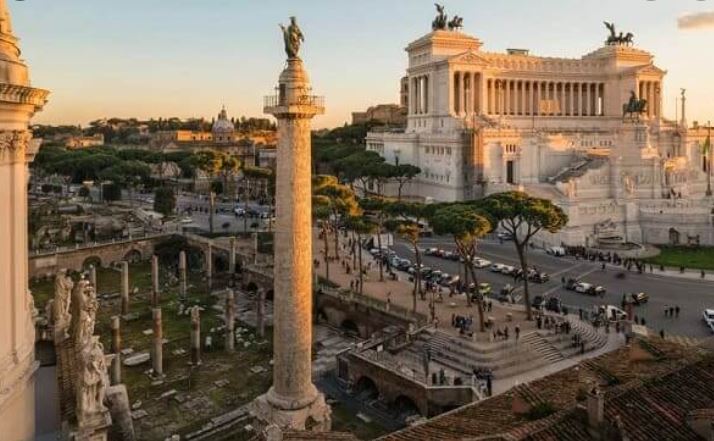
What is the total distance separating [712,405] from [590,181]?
5221 centimetres

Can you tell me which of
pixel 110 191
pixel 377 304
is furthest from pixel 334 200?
pixel 110 191

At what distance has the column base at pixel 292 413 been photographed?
2266 cm

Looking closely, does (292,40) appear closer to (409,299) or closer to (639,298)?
(409,299)

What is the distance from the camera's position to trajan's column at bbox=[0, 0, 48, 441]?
47.6 ft

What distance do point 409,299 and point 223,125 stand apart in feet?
346

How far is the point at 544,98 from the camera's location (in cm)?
9550

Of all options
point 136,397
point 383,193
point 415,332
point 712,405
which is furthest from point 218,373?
point 383,193

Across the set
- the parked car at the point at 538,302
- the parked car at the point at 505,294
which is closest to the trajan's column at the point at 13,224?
the parked car at the point at 538,302

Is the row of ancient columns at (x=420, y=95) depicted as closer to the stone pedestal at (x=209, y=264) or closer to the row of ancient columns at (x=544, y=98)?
the row of ancient columns at (x=544, y=98)

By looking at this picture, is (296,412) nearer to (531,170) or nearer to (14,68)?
(14,68)

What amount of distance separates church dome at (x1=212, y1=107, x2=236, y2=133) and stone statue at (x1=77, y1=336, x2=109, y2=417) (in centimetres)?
12292

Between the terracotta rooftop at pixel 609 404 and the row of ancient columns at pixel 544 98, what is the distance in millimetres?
74047

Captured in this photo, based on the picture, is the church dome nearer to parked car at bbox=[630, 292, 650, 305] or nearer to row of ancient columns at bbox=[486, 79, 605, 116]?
row of ancient columns at bbox=[486, 79, 605, 116]

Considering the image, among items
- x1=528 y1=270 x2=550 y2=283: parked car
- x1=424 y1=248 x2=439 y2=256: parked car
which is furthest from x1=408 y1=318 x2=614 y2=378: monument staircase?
x1=424 y1=248 x2=439 y2=256: parked car
